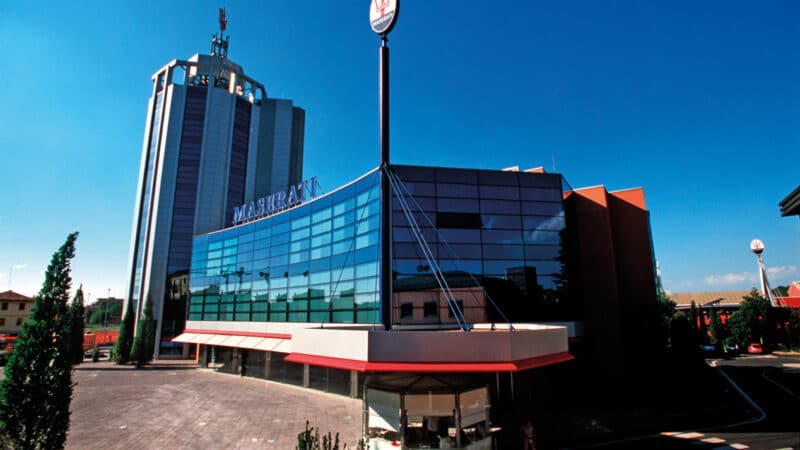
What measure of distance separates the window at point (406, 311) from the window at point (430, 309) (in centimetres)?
91

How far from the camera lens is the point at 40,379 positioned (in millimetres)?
14750

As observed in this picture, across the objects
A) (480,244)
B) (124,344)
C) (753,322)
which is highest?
(480,244)

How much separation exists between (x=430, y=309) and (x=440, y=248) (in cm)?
471

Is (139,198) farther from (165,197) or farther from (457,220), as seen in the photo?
(457,220)

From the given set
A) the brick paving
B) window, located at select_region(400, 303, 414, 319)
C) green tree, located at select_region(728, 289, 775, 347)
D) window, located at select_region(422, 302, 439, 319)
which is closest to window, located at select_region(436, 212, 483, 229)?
window, located at select_region(422, 302, 439, 319)

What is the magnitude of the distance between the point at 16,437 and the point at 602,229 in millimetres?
38463

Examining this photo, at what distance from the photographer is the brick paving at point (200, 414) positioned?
870 inches

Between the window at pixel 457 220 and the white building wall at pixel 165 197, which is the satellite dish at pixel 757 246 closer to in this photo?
the window at pixel 457 220

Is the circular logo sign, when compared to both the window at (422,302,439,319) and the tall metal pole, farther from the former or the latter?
the window at (422,302,439,319)

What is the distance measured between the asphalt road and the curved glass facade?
19.5 m

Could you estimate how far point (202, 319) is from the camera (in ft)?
181

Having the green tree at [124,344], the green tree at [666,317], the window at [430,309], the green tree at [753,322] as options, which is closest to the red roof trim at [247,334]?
the green tree at [124,344]

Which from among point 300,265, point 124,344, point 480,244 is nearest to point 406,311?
point 480,244

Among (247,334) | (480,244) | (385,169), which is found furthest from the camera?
(247,334)
